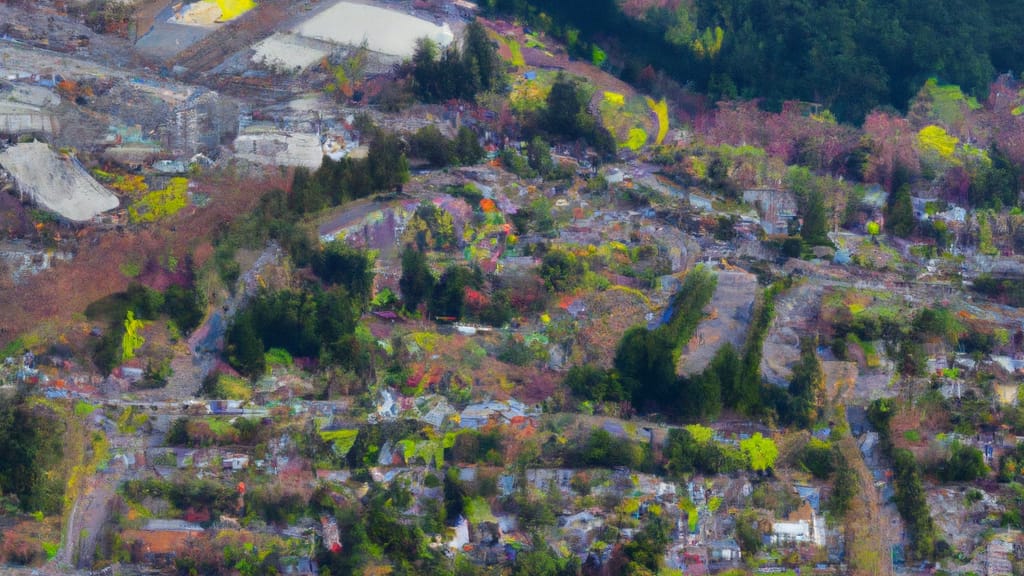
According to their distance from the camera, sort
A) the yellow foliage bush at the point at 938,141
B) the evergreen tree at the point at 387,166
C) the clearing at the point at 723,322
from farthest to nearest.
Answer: the yellow foliage bush at the point at 938,141
the evergreen tree at the point at 387,166
the clearing at the point at 723,322

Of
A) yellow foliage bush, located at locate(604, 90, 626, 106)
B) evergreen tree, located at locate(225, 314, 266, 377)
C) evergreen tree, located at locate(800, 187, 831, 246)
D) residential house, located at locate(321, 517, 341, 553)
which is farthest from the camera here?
yellow foliage bush, located at locate(604, 90, 626, 106)

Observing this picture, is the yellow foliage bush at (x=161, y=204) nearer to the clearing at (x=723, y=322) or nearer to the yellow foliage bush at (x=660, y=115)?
the clearing at (x=723, y=322)

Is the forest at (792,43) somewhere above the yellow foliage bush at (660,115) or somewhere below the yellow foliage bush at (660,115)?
above

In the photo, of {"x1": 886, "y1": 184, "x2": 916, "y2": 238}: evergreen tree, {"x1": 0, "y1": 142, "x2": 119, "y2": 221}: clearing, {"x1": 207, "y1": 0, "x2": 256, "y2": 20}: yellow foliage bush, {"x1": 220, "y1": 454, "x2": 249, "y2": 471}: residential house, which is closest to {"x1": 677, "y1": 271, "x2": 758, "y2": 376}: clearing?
{"x1": 886, "y1": 184, "x2": 916, "y2": 238}: evergreen tree

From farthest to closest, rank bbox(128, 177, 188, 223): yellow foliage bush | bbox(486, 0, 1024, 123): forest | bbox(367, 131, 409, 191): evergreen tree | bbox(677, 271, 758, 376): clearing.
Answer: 1. bbox(486, 0, 1024, 123): forest
2. bbox(367, 131, 409, 191): evergreen tree
3. bbox(128, 177, 188, 223): yellow foliage bush
4. bbox(677, 271, 758, 376): clearing

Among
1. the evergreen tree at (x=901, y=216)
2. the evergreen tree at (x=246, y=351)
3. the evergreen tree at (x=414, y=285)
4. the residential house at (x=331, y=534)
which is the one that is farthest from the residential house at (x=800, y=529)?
the evergreen tree at (x=901, y=216)

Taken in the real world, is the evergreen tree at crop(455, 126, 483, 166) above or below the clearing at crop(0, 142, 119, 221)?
above

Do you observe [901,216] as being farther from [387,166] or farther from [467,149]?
[387,166]

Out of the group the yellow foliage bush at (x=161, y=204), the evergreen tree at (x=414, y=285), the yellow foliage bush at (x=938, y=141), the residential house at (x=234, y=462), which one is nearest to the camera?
the residential house at (x=234, y=462)

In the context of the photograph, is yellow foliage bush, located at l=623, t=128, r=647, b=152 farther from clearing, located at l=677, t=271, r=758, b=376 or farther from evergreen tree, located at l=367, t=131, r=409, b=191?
evergreen tree, located at l=367, t=131, r=409, b=191

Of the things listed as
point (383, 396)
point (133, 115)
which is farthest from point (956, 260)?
point (133, 115)

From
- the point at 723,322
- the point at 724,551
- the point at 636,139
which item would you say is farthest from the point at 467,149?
the point at 724,551
